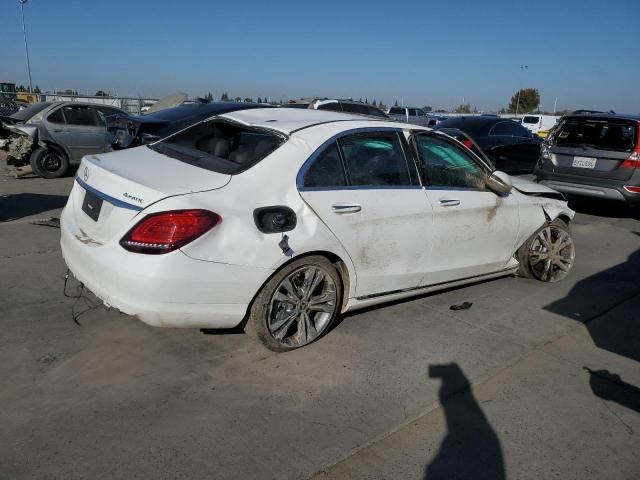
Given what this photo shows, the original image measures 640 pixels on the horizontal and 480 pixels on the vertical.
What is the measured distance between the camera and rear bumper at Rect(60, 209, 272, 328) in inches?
112

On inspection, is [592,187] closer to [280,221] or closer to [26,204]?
[280,221]

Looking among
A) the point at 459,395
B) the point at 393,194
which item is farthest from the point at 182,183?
the point at 459,395

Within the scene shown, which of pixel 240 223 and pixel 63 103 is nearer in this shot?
pixel 240 223

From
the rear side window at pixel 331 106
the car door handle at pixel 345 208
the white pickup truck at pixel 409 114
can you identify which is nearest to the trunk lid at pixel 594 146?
the car door handle at pixel 345 208

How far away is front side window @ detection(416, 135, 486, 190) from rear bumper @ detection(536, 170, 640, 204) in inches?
175

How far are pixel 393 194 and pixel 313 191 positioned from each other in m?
0.69

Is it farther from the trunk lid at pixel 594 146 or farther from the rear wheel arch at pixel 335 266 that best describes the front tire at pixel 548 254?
the trunk lid at pixel 594 146

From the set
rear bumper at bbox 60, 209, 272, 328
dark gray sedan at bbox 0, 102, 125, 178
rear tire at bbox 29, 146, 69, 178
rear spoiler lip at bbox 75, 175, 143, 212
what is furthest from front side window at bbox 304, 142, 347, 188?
rear tire at bbox 29, 146, 69, 178

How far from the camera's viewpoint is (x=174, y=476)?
7.73 ft

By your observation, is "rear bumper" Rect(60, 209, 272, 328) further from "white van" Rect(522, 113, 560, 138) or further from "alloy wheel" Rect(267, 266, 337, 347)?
"white van" Rect(522, 113, 560, 138)

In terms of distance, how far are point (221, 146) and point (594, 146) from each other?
669 centimetres

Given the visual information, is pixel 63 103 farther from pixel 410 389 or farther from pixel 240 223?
pixel 410 389

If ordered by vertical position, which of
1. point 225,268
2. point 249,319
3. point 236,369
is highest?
point 225,268

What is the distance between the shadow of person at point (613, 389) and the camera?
125 inches
